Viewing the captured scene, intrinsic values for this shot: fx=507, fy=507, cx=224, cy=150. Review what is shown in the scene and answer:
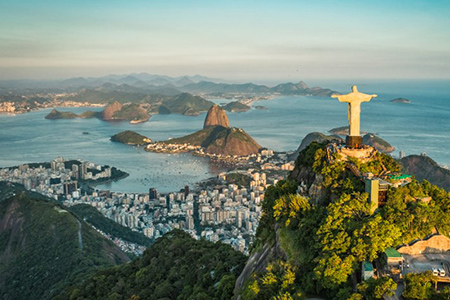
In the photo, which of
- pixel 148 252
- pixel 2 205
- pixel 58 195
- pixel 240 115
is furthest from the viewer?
pixel 240 115

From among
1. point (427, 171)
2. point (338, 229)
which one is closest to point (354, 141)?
point (338, 229)

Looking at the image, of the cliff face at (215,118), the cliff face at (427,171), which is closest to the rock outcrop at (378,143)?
the cliff face at (427,171)

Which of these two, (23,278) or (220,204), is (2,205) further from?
(220,204)

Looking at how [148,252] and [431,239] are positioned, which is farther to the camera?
[148,252]

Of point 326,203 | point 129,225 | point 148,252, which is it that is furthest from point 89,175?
point 326,203

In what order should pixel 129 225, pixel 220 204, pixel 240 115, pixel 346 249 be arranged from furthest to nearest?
pixel 240 115
pixel 220 204
pixel 129 225
pixel 346 249

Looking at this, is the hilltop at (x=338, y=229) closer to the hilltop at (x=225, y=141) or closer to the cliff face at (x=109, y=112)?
the hilltop at (x=225, y=141)
